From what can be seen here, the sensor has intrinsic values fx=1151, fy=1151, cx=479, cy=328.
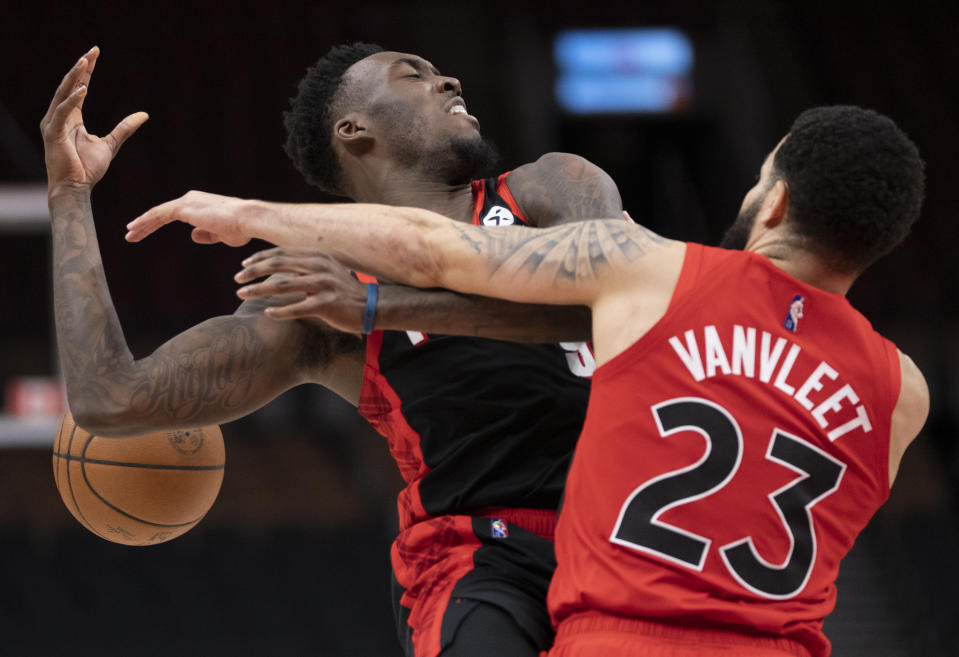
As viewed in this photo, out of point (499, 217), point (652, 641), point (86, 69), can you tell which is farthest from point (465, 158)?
point (652, 641)

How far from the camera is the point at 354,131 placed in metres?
3.51

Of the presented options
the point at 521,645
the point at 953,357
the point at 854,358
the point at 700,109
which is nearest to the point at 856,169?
the point at 854,358

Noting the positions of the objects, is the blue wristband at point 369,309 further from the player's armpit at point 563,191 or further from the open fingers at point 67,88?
the open fingers at point 67,88

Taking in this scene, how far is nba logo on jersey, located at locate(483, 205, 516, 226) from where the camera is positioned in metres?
3.21

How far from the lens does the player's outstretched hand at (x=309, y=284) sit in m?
2.57

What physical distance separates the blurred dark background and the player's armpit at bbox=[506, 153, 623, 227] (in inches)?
265

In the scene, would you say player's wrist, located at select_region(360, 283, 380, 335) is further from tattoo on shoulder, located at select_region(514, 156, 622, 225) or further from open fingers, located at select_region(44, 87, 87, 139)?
open fingers, located at select_region(44, 87, 87, 139)

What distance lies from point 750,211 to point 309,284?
103cm

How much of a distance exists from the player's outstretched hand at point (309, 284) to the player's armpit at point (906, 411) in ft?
4.00

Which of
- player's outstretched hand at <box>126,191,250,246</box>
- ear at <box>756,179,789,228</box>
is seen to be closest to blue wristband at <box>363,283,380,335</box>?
player's outstretched hand at <box>126,191,250,246</box>

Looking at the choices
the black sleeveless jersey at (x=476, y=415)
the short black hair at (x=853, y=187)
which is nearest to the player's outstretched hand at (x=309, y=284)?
the black sleeveless jersey at (x=476, y=415)

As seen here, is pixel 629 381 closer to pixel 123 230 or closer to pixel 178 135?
pixel 123 230

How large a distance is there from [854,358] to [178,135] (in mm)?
12862

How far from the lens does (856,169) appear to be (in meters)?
2.41
